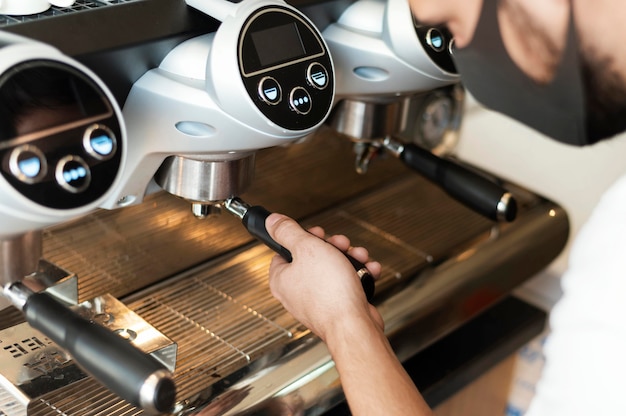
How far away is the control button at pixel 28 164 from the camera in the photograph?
628mm

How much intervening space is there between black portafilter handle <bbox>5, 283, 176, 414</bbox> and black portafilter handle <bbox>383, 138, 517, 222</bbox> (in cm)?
47

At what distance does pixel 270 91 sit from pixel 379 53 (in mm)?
206

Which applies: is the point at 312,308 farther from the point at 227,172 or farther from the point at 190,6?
the point at 190,6

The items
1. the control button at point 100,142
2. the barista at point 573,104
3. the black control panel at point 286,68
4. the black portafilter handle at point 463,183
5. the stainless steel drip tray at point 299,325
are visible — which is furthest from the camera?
the black portafilter handle at point 463,183

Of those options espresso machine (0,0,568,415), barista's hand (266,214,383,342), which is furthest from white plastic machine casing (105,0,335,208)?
barista's hand (266,214,383,342)

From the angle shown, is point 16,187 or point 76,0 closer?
point 16,187

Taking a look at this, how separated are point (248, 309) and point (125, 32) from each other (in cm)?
36

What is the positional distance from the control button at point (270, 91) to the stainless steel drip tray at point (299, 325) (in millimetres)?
292

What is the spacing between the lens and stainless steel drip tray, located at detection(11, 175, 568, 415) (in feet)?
2.86

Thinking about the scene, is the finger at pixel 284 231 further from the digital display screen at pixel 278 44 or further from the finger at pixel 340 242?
the digital display screen at pixel 278 44

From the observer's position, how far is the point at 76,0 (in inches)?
31.3

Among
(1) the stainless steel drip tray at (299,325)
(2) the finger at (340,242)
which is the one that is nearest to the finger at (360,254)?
(2) the finger at (340,242)

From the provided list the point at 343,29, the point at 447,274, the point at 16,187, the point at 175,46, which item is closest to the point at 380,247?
the point at 447,274

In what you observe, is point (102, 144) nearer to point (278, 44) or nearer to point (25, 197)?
point (25, 197)
